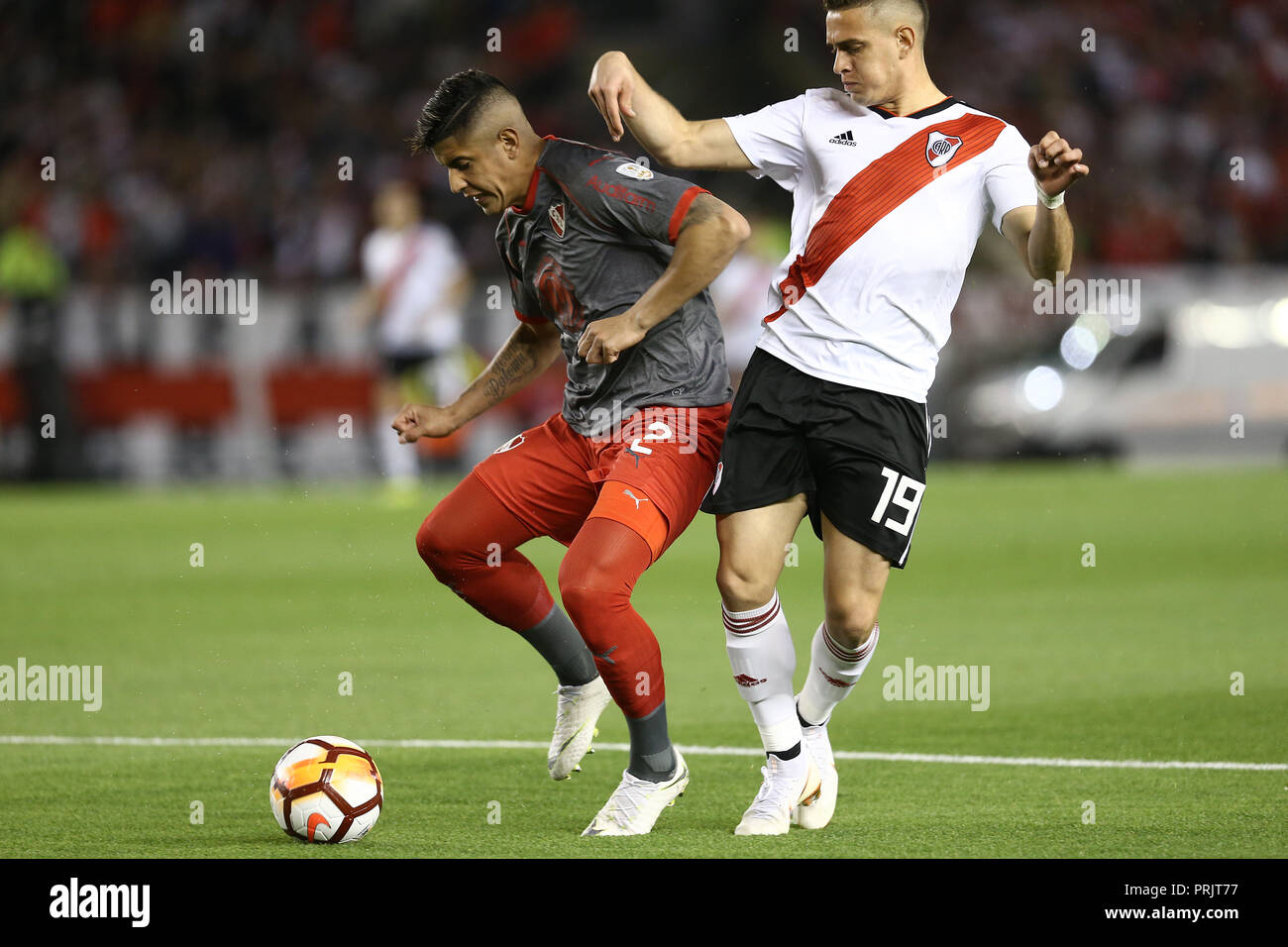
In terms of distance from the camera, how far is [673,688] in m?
8.12

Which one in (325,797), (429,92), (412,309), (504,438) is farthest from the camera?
(429,92)

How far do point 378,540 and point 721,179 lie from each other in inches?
302

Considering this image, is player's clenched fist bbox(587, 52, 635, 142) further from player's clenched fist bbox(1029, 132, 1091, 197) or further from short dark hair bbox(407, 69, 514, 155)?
player's clenched fist bbox(1029, 132, 1091, 197)

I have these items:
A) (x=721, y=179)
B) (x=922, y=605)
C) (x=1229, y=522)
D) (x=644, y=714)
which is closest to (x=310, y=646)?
(x=922, y=605)

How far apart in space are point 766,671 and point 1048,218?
1488 mm

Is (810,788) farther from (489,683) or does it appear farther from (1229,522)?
(1229,522)

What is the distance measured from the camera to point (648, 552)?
5.32m

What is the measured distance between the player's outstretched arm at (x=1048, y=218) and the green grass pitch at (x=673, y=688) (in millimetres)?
1573

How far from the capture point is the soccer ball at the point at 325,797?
5078 millimetres

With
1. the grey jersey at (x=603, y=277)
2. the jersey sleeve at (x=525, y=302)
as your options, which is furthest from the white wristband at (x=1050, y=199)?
the jersey sleeve at (x=525, y=302)

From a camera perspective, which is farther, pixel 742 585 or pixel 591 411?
pixel 591 411

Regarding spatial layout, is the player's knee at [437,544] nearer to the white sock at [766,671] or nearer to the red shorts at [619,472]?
the red shorts at [619,472]

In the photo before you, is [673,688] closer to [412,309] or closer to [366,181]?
[412,309]

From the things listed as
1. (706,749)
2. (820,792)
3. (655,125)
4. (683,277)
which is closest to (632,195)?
(655,125)
